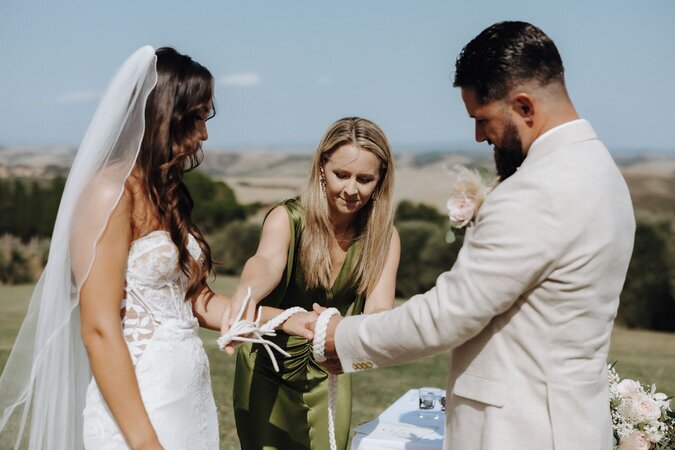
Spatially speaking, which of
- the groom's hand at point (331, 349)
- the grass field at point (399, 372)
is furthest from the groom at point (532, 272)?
the grass field at point (399, 372)

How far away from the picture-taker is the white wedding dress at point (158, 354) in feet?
8.99

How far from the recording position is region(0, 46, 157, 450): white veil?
8.74 feet

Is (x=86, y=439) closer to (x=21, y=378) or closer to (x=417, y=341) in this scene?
(x=21, y=378)

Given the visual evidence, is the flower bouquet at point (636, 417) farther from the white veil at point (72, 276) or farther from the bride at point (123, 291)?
the white veil at point (72, 276)

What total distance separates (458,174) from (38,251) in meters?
16.8

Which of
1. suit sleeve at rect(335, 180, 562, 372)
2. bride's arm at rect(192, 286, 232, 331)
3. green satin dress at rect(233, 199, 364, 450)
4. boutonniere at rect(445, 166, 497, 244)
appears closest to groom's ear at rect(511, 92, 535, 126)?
suit sleeve at rect(335, 180, 562, 372)

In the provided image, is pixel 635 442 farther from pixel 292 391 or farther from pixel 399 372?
pixel 399 372

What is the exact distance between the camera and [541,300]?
2.38 meters

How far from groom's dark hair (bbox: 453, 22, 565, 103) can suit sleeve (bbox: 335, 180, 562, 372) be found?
1.12 ft

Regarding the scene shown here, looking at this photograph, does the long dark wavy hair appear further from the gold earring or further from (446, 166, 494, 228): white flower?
the gold earring

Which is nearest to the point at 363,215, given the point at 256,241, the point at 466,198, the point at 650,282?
the point at 466,198

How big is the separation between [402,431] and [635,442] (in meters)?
1.05

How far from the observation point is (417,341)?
103 inches

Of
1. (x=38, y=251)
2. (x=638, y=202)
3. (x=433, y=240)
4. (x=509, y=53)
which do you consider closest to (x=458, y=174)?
(x=509, y=53)
